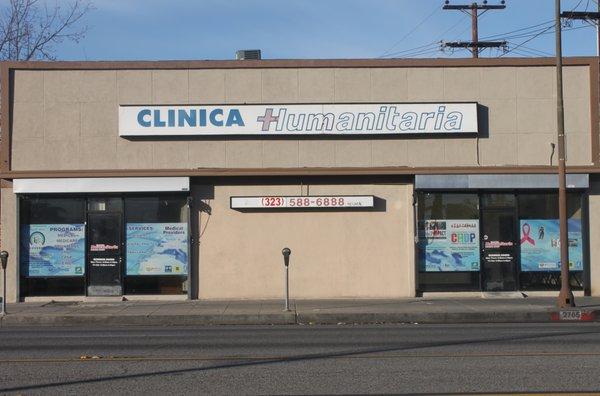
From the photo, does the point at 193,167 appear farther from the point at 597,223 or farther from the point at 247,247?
the point at 597,223

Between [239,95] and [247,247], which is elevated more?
[239,95]

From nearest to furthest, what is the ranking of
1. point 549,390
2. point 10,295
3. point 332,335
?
point 549,390, point 332,335, point 10,295

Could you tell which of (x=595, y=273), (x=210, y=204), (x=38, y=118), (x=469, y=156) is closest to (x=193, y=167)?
(x=210, y=204)

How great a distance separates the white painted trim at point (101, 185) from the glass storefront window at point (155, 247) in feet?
1.84

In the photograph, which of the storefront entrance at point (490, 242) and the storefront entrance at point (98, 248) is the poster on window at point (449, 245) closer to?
the storefront entrance at point (490, 242)

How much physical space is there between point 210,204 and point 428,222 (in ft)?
18.8

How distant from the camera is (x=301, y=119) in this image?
2055 centimetres

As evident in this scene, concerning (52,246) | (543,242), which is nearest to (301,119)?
(543,242)

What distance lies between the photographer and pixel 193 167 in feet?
67.3

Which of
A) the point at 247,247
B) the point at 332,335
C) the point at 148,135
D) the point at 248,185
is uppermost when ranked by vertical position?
the point at 148,135

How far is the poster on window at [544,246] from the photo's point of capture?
2066 cm

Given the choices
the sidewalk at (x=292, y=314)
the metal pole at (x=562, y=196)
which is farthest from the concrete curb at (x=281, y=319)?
the metal pole at (x=562, y=196)

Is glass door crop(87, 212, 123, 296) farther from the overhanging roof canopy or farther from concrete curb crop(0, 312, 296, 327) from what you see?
the overhanging roof canopy

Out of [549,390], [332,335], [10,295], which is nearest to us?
[549,390]
